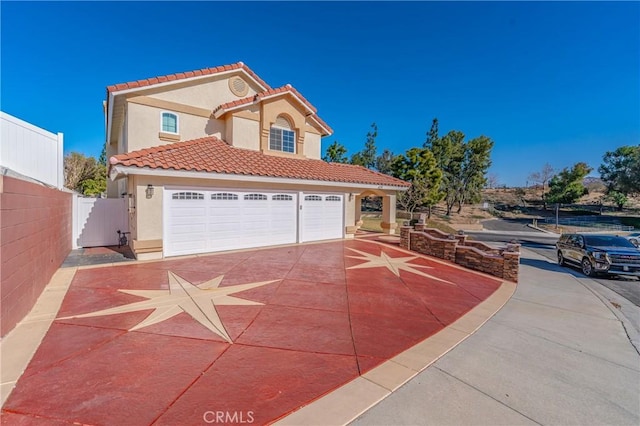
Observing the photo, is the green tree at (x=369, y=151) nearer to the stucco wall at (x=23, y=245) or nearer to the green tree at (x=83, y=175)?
the green tree at (x=83, y=175)

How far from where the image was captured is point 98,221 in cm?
1338

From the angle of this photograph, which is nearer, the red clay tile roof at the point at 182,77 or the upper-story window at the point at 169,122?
the red clay tile roof at the point at 182,77

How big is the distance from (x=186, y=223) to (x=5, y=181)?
6931 millimetres

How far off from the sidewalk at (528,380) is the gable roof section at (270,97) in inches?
545

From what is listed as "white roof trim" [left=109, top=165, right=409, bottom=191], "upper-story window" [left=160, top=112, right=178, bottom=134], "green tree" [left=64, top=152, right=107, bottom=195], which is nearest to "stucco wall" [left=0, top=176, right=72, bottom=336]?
"white roof trim" [left=109, top=165, right=409, bottom=191]

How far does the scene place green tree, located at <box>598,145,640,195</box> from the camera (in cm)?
5159

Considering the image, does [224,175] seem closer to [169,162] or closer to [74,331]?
[169,162]

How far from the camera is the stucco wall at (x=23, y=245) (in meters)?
4.59

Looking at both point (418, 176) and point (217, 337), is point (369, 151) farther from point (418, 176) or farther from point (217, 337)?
A: point (217, 337)

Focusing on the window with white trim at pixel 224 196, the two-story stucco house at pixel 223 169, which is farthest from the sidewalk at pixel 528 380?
the window with white trim at pixel 224 196

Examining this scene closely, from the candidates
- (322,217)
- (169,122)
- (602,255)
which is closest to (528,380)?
(322,217)

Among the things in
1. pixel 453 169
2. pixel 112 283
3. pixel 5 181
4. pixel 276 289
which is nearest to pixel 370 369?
pixel 276 289

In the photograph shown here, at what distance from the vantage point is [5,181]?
4.52 metres

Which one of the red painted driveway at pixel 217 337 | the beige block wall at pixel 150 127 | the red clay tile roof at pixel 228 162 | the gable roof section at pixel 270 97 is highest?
the gable roof section at pixel 270 97
